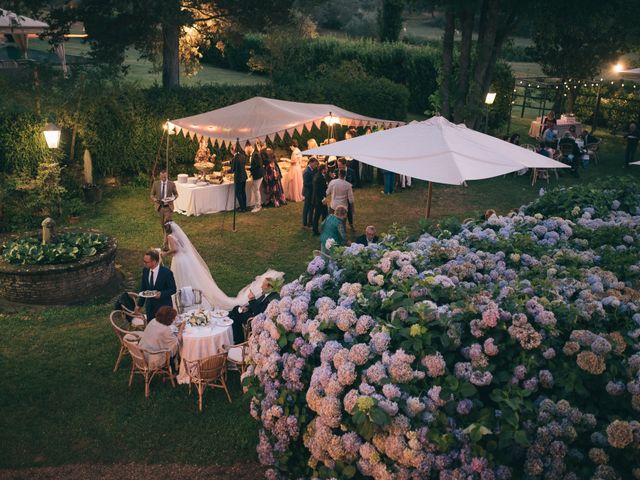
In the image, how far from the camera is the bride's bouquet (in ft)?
27.8

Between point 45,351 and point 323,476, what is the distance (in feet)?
18.3

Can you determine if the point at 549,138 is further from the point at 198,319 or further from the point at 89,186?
the point at 198,319

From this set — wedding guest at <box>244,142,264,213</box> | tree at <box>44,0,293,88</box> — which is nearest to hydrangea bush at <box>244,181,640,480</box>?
wedding guest at <box>244,142,264,213</box>

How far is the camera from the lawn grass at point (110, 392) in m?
7.14

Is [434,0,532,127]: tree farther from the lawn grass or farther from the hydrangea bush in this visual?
the hydrangea bush

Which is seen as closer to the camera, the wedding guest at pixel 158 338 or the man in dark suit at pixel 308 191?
the wedding guest at pixel 158 338

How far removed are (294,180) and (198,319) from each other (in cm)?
884

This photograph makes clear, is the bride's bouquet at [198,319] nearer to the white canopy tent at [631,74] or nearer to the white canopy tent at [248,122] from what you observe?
the white canopy tent at [248,122]

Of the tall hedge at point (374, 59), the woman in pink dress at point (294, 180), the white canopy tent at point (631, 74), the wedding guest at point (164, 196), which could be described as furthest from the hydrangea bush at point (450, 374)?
the tall hedge at point (374, 59)

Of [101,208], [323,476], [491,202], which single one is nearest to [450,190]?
[491,202]

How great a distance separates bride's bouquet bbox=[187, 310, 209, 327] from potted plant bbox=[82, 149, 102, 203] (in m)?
8.65

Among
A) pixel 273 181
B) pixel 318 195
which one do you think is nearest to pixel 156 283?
pixel 318 195

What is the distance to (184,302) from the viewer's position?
961 centimetres

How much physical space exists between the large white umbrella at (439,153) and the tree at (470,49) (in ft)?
36.8
